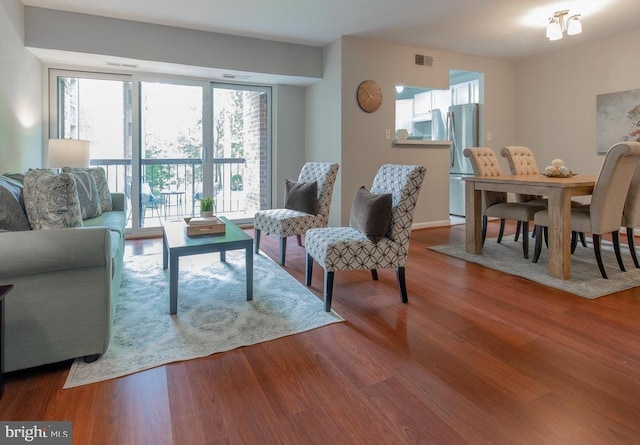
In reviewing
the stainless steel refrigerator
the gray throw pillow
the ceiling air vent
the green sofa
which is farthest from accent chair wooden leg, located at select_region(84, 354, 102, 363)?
the stainless steel refrigerator

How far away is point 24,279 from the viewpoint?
163 cm

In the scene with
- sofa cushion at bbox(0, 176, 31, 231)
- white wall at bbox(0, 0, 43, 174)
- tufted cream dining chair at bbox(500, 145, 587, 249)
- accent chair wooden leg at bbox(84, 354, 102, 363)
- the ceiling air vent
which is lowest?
accent chair wooden leg at bbox(84, 354, 102, 363)

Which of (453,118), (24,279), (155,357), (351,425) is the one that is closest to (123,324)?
(155,357)

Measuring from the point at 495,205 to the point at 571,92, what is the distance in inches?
102

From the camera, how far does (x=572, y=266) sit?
11.2ft

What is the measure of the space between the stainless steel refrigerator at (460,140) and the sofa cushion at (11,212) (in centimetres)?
514

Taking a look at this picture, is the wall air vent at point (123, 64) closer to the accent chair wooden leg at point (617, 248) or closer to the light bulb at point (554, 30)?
the light bulb at point (554, 30)

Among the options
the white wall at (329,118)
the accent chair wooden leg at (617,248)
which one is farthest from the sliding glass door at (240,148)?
the accent chair wooden leg at (617,248)

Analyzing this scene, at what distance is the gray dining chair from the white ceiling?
176cm

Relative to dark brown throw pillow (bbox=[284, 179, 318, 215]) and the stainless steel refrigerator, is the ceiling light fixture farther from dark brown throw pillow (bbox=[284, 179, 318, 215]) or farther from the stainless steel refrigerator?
dark brown throw pillow (bbox=[284, 179, 318, 215])

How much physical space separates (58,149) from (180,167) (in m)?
1.51

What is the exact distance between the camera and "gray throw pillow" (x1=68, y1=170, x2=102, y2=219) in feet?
10.2

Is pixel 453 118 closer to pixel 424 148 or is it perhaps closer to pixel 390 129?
pixel 424 148

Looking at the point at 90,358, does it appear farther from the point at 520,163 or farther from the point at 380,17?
the point at 520,163
